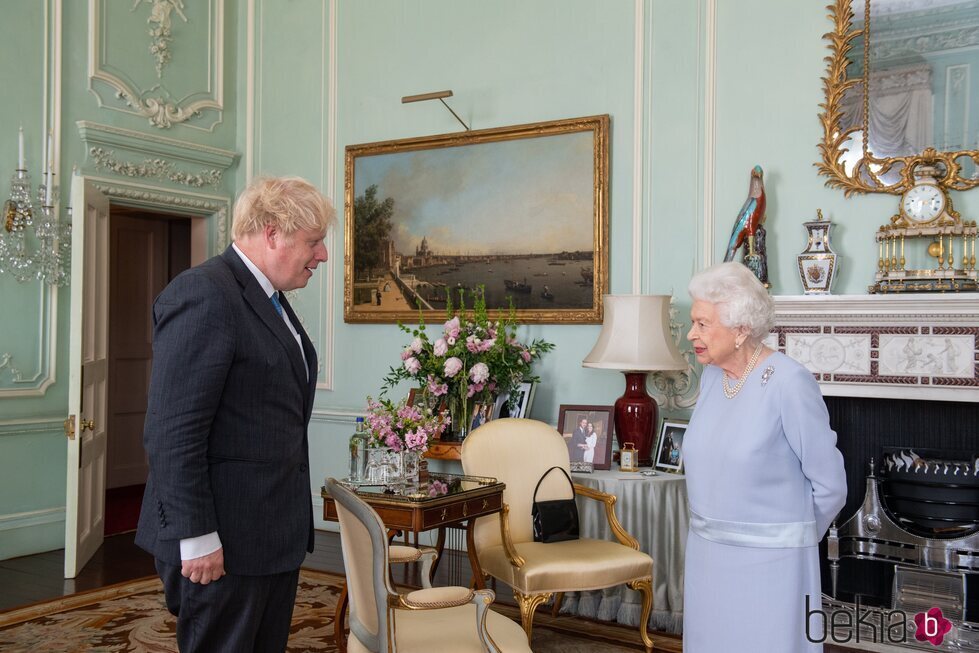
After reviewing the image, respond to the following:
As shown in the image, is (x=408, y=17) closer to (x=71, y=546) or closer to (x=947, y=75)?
(x=947, y=75)

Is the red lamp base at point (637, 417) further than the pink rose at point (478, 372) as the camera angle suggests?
No

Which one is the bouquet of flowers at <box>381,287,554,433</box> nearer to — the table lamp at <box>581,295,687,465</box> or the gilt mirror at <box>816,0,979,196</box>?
the table lamp at <box>581,295,687,465</box>

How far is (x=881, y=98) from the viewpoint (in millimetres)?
4551

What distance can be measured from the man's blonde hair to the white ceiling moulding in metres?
4.59

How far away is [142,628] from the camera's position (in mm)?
4172

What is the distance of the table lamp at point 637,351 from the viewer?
454 cm

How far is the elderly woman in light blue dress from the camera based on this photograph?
Result: 92.8 inches

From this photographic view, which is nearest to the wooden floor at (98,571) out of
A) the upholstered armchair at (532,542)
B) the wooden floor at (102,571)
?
the wooden floor at (102,571)

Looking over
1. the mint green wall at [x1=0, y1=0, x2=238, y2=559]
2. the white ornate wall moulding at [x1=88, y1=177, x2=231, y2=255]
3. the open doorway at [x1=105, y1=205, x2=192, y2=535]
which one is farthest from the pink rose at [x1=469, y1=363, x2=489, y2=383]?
the open doorway at [x1=105, y1=205, x2=192, y2=535]

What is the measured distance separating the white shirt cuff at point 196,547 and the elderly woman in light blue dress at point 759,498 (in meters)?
1.35

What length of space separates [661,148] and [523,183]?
935 millimetres

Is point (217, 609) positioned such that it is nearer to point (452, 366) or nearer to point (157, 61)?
point (452, 366)

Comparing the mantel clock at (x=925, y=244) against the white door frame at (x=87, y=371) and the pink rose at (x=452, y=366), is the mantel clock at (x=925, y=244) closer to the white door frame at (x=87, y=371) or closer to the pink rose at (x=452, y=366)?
the pink rose at (x=452, y=366)

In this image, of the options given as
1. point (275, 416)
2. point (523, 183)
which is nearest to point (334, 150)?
point (523, 183)
